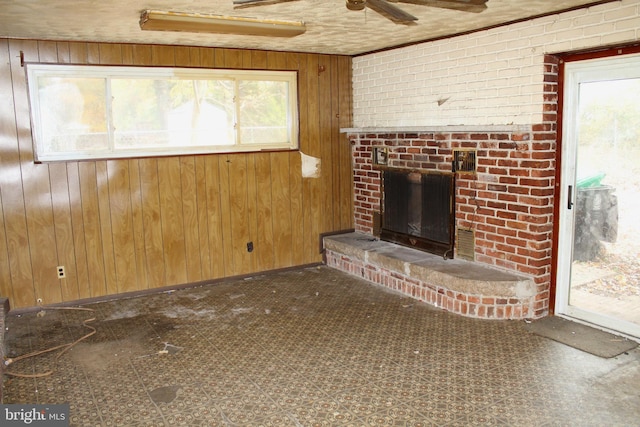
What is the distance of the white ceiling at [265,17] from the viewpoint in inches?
131

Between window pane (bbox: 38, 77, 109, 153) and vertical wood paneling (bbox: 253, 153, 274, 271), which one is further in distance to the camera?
vertical wood paneling (bbox: 253, 153, 274, 271)

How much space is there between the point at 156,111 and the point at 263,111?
1082 millimetres

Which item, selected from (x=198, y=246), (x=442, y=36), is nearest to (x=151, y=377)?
(x=198, y=246)

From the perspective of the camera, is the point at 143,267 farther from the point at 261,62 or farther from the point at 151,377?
the point at 261,62

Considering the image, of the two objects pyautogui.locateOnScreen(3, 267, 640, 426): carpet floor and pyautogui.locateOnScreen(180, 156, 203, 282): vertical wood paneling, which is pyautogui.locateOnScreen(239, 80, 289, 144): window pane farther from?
pyautogui.locateOnScreen(3, 267, 640, 426): carpet floor

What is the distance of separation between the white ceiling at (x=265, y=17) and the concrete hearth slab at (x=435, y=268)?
196 cm

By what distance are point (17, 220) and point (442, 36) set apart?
398 cm

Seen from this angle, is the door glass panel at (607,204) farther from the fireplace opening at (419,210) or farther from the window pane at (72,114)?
the window pane at (72,114)

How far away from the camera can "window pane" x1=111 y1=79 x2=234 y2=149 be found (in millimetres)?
4742

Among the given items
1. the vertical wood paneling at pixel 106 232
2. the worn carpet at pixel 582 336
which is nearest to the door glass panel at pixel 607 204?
the worn carpet at pixel 582 336

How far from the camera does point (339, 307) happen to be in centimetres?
450

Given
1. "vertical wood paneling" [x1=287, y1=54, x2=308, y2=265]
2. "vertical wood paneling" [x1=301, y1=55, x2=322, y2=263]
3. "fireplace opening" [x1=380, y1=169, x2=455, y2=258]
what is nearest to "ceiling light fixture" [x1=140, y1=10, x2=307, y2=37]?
"vertical wood paneling" [x1=287, y1=54, x2=308, y2=265]

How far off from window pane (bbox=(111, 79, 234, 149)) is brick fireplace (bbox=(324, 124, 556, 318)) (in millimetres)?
1837

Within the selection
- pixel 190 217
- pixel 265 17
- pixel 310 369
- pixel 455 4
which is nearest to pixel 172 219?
pixel 190 217
